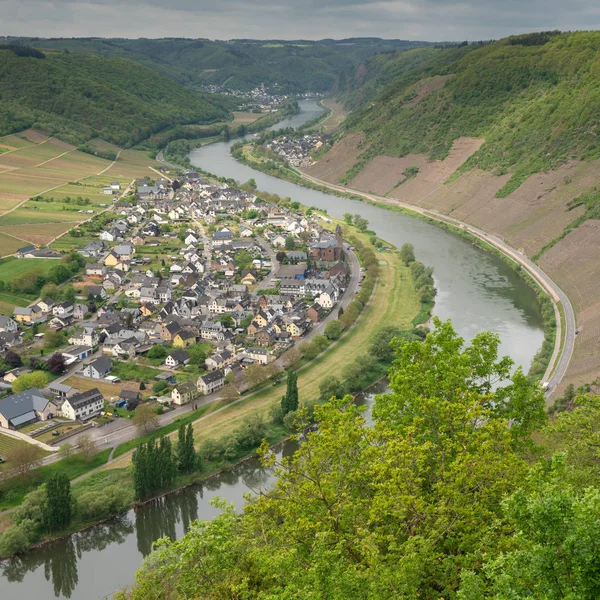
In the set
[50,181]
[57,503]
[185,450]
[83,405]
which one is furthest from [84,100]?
[57,503]

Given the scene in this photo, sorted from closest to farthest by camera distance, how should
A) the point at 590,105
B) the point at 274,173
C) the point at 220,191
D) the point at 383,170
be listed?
1. the point at 590,105
2. the point at 220,191
3. the point at 383,170
4. the point at 274,173

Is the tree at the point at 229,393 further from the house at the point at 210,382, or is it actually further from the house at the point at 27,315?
the house at the point at 27,315

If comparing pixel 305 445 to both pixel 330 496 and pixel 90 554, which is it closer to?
pixel 330 496

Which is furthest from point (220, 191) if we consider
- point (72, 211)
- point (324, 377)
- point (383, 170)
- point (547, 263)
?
point (324, 377)

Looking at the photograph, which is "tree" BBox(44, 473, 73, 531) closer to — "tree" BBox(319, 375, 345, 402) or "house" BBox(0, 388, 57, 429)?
"house" BBox(0, 388, 57, 429)

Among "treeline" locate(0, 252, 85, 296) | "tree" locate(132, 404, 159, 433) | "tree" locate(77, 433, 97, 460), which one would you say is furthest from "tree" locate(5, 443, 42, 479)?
"treeline" locate(0, 252, 85, 296)

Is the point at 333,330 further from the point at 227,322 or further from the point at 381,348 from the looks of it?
the point at 227,322

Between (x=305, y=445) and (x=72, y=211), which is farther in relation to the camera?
(x=72, y=211)
